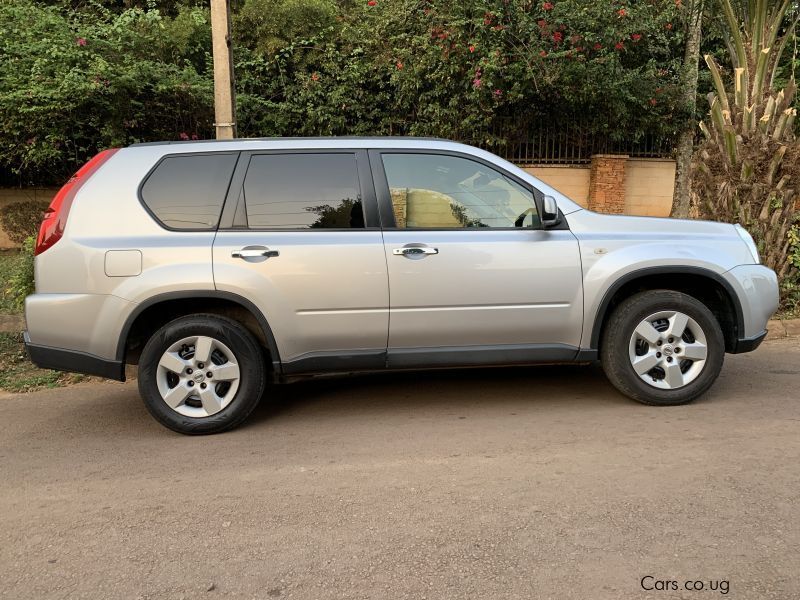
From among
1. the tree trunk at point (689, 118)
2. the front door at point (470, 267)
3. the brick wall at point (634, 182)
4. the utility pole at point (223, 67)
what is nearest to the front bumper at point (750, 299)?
the front door at point (470, 267)

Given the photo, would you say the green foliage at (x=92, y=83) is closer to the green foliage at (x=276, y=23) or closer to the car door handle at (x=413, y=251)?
the green foliage at (x=276, y=23)

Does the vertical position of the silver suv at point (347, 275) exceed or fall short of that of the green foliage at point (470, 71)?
it falls short

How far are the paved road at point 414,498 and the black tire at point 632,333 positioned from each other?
130mm

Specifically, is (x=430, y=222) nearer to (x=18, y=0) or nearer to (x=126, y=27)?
(x=126, y=27)

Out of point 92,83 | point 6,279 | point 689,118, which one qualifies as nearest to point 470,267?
point 6,279

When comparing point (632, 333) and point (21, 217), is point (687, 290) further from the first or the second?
point (21, 217)

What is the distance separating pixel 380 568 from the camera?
8.86 feet

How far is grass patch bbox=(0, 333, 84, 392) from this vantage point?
564cm

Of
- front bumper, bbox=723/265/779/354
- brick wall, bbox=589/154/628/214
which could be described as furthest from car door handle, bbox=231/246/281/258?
brick wall, bbox=589/154/628/214

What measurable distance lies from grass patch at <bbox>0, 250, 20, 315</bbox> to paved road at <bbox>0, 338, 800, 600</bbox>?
8.37ft

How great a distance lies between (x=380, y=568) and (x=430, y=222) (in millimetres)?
2358

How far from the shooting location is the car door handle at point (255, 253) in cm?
417

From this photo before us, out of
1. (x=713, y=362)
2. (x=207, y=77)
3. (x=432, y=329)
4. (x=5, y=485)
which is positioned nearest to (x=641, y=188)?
(x=207, y=77)

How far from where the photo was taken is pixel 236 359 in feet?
13.8
